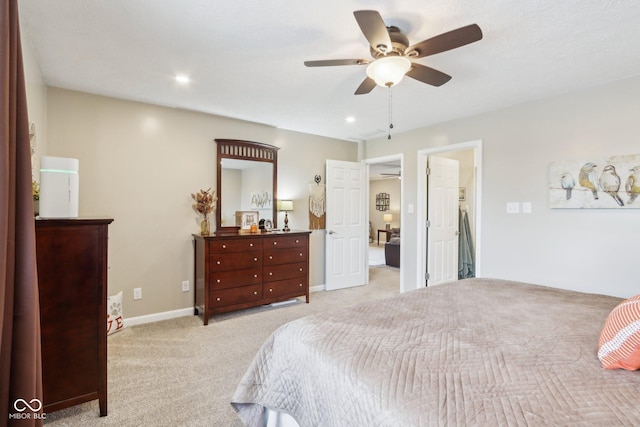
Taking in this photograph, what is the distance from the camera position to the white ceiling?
175 centimetres

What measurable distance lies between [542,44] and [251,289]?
3.45 metres

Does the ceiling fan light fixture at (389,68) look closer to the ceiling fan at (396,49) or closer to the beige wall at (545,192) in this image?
the ceiling fan at (396,49)

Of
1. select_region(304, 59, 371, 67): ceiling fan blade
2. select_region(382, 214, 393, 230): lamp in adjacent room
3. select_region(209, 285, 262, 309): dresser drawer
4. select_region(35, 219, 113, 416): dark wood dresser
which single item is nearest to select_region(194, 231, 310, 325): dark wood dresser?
select_region(209, 285, 262, 309): dresser drawer

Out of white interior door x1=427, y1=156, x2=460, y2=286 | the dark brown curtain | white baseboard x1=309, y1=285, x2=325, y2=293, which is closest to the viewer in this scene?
the dark brown curtain

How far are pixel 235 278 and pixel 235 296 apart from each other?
0.21 meters

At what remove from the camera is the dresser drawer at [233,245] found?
3.33m

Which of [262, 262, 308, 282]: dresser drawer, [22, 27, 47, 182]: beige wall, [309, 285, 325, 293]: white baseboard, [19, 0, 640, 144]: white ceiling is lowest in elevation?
[309, 285, 325, 293]: white baseboard

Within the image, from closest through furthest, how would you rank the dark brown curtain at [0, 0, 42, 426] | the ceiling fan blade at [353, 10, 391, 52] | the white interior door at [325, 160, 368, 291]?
the dark brown curtain at [0, 0, 42, 426] < the ceiling fan blade at [353, 10, 391, 52] < the white interior door at [325, 160, 368, 291]

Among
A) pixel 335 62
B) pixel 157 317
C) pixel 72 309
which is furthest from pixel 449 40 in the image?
pixel 157 317

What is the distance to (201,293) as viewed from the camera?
3.46 meters

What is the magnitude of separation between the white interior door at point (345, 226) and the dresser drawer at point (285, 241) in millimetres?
→ 783

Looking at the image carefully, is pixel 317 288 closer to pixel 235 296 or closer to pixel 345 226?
pixel 345 226

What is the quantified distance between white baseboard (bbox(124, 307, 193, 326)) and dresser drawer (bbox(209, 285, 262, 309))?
20.1 inches

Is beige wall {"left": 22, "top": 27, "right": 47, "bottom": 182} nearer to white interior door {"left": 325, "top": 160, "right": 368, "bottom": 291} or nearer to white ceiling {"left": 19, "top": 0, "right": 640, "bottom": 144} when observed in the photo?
white ceiling {"left": 19, "top": 0, "right": 640, "bottom": 144}
